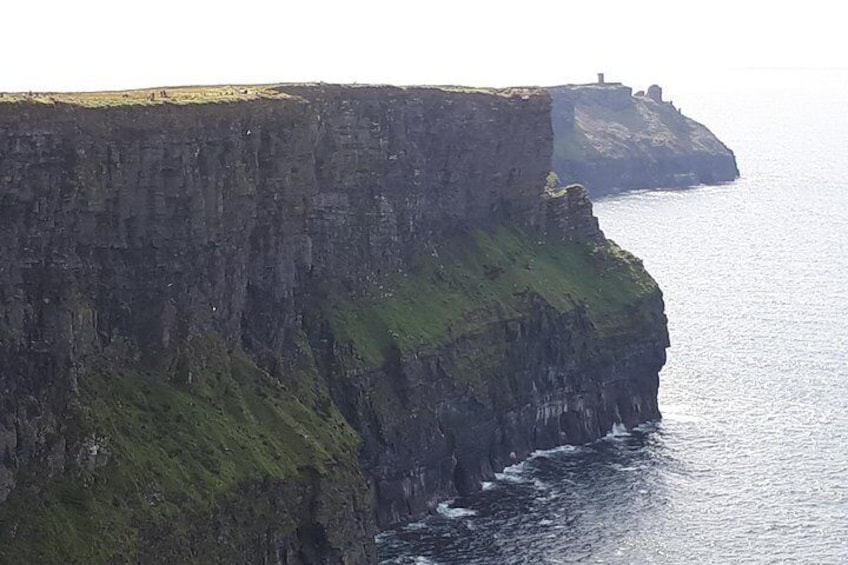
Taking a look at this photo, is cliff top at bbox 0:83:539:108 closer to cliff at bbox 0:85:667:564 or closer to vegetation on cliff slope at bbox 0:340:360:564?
cliff at bbox 0:85:667:564

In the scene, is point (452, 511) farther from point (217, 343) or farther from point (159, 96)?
point (159, 96)

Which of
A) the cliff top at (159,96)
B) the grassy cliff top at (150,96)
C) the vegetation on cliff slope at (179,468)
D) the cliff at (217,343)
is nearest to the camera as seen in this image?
the vegetation on cliff slope at (179,468)

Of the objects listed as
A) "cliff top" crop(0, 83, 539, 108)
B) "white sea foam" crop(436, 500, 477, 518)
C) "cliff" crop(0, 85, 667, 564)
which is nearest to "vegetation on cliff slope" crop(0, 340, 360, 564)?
"cliff" crop(0, 85, 667, 564)

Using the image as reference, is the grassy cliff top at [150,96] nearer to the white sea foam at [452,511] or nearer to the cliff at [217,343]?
the cliff at [217,343]

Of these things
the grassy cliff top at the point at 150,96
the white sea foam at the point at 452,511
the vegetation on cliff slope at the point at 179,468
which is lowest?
the white sea foam at the point at 452,511

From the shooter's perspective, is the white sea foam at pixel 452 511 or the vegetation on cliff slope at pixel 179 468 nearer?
the vegetation on cliff slope at pixel 179 468

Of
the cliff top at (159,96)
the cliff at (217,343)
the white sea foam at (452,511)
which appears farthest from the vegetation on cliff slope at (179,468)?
the cliff top at (159,96)
